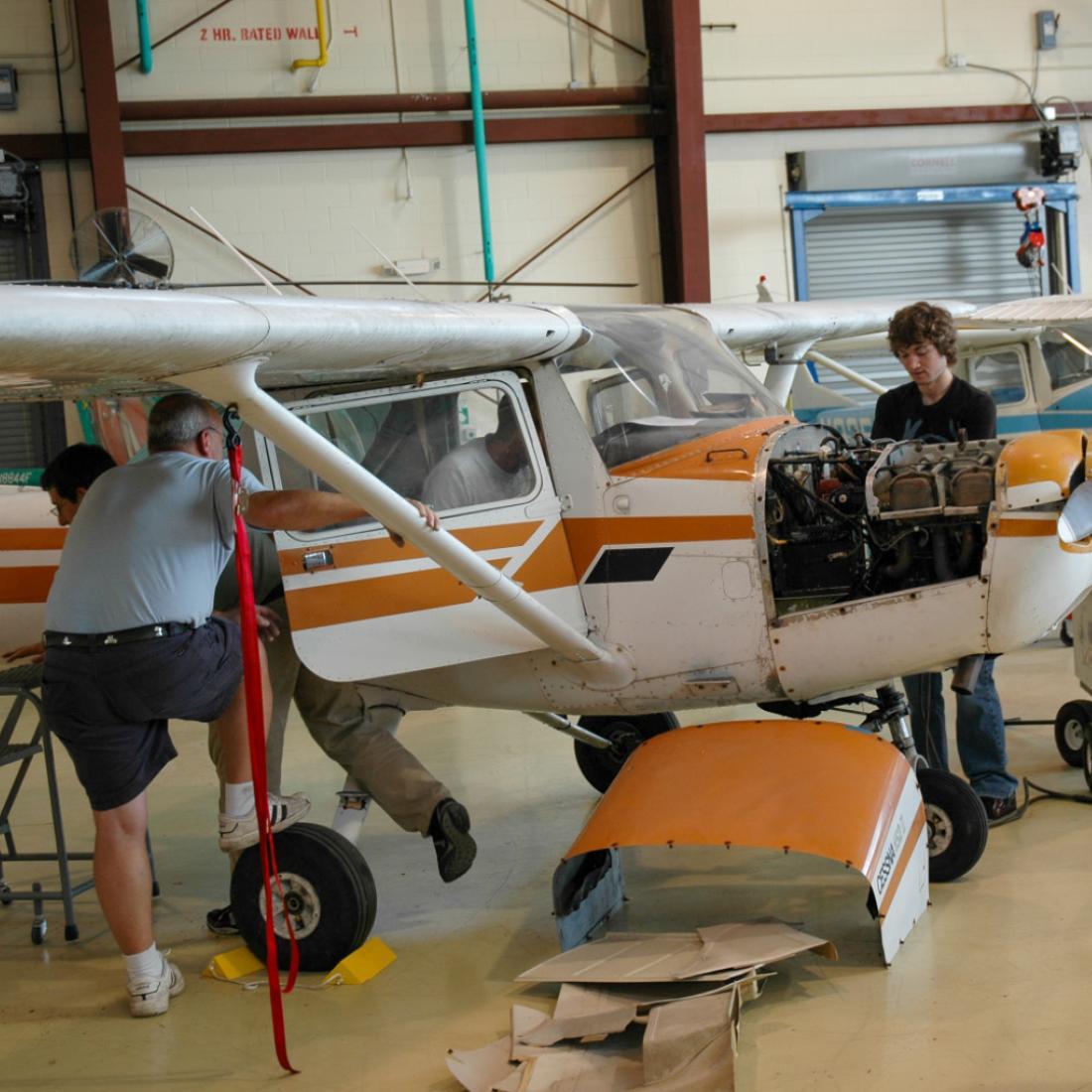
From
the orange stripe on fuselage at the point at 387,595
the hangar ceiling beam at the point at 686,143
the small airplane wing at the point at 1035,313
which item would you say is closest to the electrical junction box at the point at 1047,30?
the hangar ceiling beam at the point at 686,143

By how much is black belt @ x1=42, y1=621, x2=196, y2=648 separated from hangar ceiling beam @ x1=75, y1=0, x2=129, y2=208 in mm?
9422

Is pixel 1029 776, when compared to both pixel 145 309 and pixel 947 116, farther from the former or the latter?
pixel 947 116

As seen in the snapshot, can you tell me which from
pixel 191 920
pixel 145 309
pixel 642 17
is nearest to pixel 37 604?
pixel 191 920

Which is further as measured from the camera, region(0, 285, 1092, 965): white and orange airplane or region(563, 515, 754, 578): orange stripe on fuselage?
region(563, 515, 754, 578): orange stripe on fuselage

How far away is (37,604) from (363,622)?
1819 mm

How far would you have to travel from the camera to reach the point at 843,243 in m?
14.9

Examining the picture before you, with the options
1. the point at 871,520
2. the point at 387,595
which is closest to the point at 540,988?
the point at 387,595

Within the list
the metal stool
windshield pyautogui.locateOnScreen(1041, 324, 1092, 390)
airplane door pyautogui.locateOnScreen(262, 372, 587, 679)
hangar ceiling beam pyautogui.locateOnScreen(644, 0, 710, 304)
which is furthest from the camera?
hangar ceiling beam pyautogui.locateOnScreen(644, 0, 710, 304)

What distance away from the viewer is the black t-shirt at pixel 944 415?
18.2ft

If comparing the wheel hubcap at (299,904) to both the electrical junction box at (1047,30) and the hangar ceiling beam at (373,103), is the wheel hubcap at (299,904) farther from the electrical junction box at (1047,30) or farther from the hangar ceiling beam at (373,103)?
the electrical junction box at (1047,30)

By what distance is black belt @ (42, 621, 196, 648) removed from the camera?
428cm

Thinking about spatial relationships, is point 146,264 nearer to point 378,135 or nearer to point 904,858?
point 904,858

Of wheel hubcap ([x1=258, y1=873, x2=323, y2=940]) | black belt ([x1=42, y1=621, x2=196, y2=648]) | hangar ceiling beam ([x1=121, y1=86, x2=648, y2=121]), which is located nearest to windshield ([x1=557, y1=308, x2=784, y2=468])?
black belt ([x1=42, y1=621, x2=196, y2=648])

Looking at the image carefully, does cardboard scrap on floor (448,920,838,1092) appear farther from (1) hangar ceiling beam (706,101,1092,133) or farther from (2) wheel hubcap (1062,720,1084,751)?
(1) hangar ceiling beam (706,101,1092,133)
